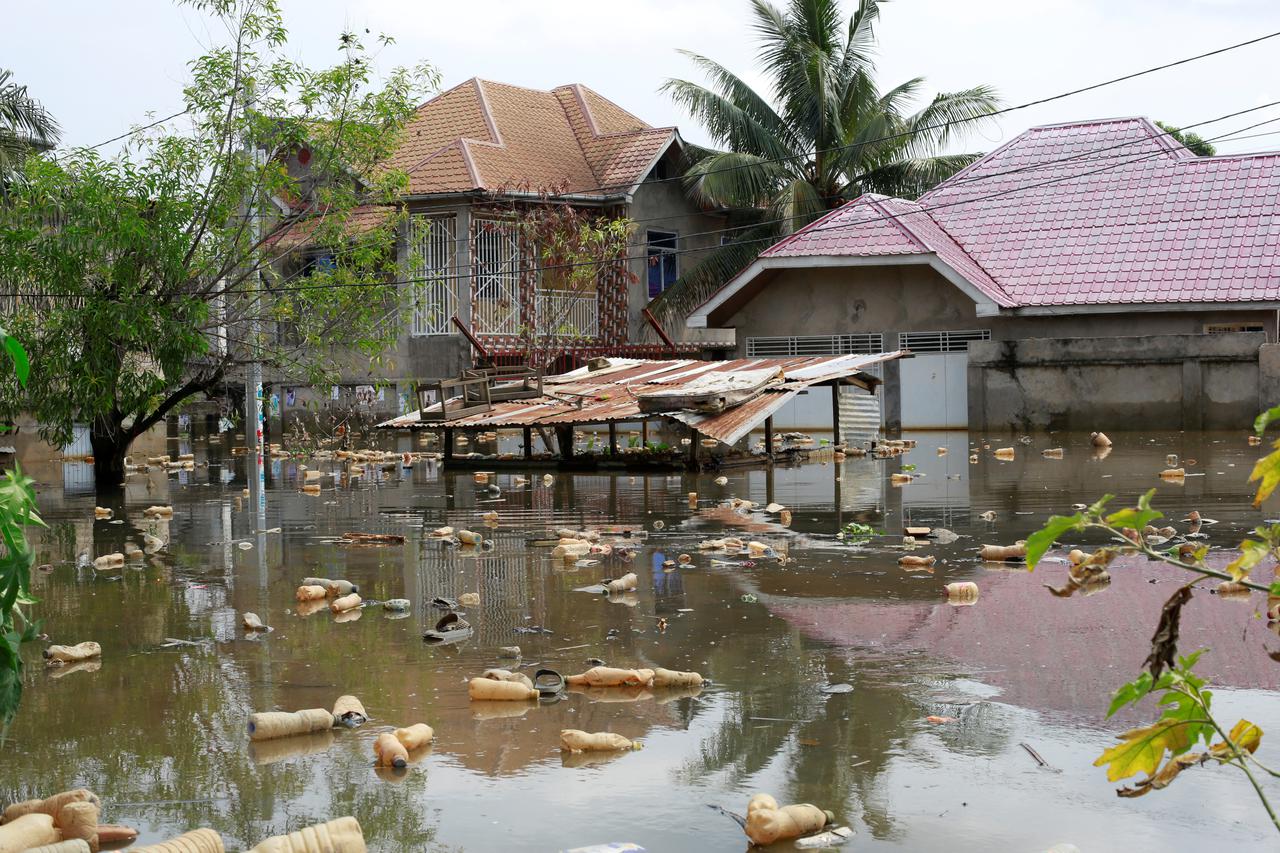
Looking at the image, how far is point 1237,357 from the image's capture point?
23.6 meters

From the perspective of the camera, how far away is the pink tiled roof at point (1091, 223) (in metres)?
25.9

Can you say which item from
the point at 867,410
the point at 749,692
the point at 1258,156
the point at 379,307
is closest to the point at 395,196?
the point at 379,307

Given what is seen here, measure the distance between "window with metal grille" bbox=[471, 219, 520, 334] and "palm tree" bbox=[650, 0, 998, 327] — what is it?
3.91 metres

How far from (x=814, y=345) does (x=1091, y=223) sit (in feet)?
20.2

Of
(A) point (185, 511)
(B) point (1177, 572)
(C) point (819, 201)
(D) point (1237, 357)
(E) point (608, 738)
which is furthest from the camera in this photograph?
(C) point (819, 201)

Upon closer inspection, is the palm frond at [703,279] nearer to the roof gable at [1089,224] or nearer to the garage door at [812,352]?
the garage door at [812,352]

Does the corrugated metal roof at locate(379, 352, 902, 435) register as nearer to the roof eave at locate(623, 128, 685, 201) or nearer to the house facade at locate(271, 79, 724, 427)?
the house facade at locate(271, 79, 724, 427)

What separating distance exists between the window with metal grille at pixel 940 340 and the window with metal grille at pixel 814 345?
553 mm

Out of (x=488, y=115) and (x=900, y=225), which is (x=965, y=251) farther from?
(x=488, y=115)

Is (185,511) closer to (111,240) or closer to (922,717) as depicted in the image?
(111,240)

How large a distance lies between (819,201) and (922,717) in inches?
1142

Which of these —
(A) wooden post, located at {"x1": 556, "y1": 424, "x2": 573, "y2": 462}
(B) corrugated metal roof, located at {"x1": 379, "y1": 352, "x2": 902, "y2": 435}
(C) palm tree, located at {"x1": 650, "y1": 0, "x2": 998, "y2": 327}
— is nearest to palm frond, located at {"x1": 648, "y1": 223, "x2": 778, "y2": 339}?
(C) palm tree, located at {"x1": 650, "y1": 0, "x2": 998, "y2": 327}

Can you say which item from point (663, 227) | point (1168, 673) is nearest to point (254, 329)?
point (663, 227)

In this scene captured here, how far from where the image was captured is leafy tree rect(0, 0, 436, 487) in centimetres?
1582
